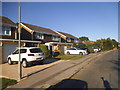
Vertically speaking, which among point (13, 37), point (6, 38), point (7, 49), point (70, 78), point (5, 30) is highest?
point (5, 30)

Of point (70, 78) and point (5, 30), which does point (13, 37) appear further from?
point (70, 78)

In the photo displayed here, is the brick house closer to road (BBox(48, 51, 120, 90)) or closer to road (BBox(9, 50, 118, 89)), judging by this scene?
road (BBox(9, 50, 118, 89))

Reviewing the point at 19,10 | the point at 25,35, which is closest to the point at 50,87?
the point at 19,10

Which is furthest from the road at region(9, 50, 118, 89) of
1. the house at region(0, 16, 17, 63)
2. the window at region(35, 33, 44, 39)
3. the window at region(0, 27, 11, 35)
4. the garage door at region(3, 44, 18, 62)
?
the window at region(35, 33, 44, 39)

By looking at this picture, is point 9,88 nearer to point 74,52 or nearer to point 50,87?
point 50,87

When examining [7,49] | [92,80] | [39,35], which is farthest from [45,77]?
[39,35]

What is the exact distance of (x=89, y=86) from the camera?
256 inches

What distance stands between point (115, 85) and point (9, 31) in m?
16.4

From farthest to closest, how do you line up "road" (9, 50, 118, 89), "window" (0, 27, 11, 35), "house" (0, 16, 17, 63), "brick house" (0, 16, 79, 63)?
1. "window" (0, 27, 11, 35)
2. "brick house" (0, 16, 79, 63)
3. "house" (0, 16, 17, 63)
4. "road" (9, 50, 118, 89)

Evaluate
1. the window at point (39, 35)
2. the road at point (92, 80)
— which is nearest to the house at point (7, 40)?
the window at point (39, 35)

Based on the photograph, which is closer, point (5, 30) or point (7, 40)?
point (7, 40)

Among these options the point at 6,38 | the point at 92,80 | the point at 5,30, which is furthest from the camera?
the point at 5,30

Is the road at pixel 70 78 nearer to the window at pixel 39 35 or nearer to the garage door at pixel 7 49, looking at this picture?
the garage door at pixel 7 49

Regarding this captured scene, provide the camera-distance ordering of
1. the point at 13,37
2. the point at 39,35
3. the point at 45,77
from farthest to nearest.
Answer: the point at 39,35 → the point at 13,37 → the point at 45,77
